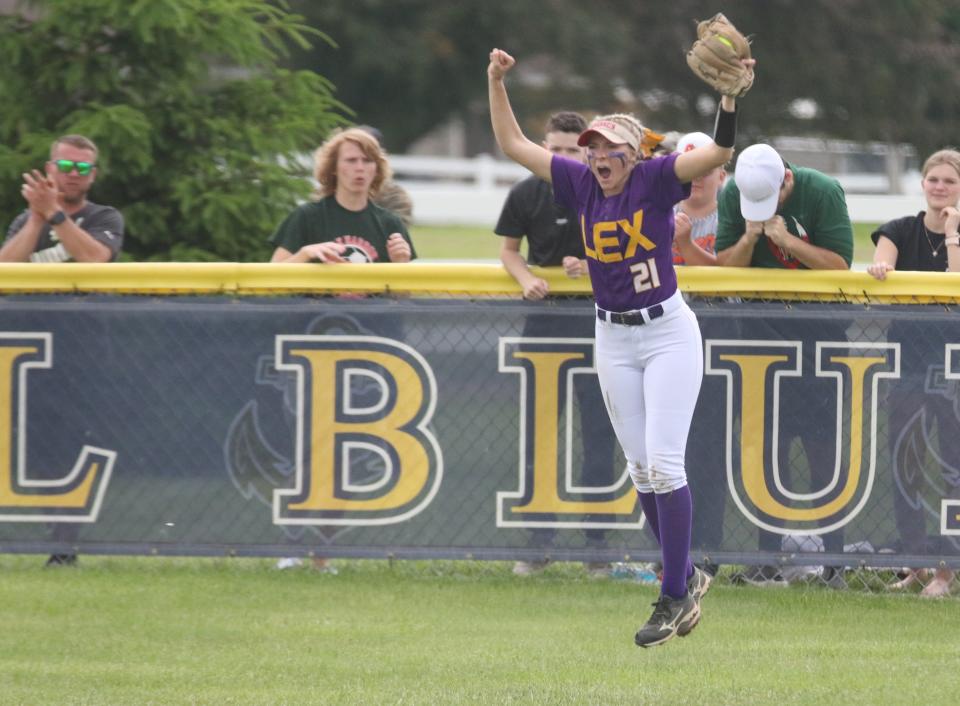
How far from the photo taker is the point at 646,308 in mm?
6340

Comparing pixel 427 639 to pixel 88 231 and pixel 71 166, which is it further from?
pixel 71 166

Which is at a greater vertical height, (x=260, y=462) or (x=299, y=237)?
(x=299, y=237)

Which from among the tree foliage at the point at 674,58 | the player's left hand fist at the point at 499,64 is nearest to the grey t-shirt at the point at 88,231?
the player's left hand fist at the point at 499,64

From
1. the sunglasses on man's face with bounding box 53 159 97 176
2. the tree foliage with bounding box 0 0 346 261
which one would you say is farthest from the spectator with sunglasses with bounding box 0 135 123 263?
the tree foliage with bounding box 0 0 346 261

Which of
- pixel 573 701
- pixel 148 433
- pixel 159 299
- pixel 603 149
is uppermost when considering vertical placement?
pixel 603 149

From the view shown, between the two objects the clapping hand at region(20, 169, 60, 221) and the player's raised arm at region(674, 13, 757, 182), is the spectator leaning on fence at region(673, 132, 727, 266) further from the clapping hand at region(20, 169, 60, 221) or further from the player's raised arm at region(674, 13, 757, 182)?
the clapping hand at region(20, 169, 60, 221)

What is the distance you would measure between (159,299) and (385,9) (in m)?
32.9

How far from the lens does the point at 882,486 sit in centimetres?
768

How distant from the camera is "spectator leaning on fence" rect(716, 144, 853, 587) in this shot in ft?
25.1

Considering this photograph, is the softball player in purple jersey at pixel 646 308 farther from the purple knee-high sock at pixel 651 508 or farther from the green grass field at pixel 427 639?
the green grass field at pixel 427 639

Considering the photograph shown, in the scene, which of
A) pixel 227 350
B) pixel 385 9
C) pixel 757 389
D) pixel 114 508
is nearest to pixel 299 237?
pixel 227 350

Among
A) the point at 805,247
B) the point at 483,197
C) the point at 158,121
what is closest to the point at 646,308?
the point at 805,247

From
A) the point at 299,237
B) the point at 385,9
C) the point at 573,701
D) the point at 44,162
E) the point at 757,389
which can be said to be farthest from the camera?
the point at 385,9

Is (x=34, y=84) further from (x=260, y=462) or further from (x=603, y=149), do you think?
(x=603, y=149)
